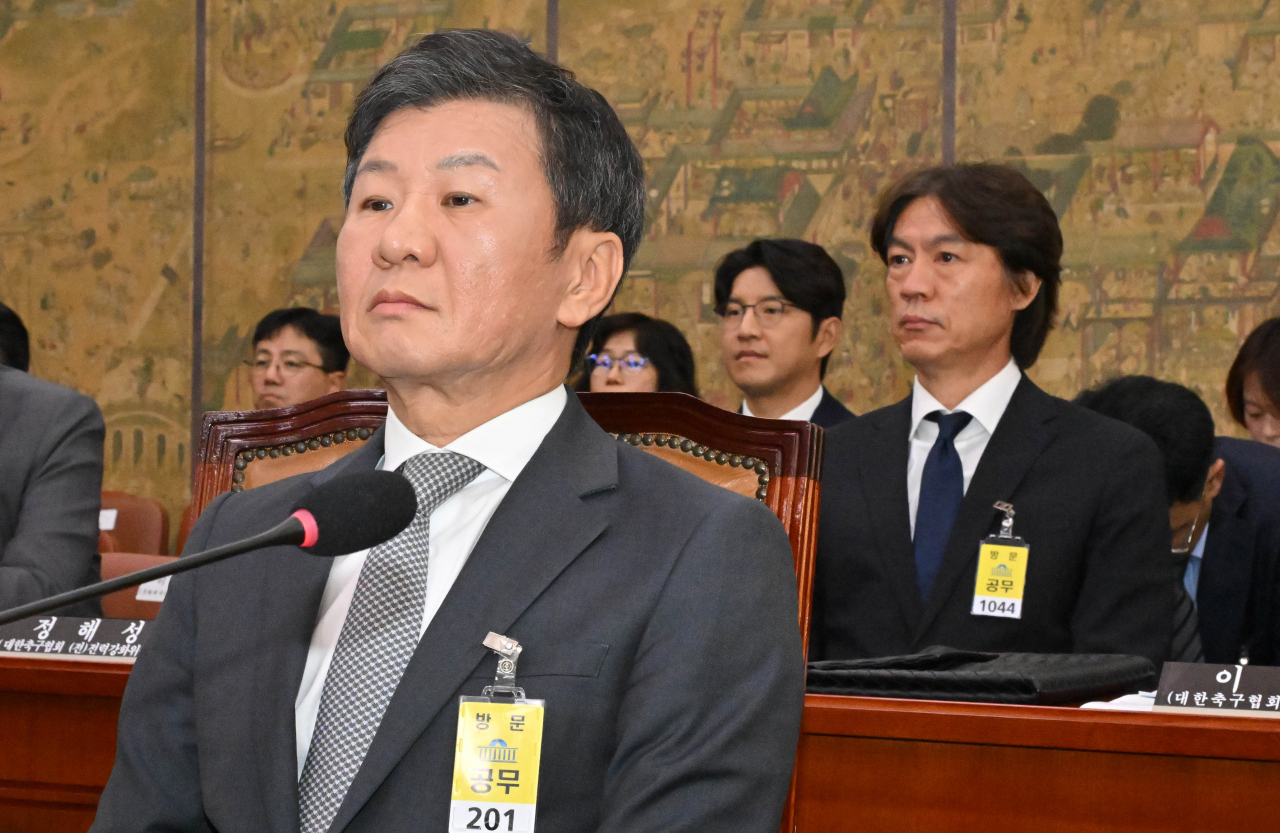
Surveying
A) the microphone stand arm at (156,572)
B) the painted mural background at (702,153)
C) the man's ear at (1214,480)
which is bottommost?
the man's ear at (1214,480)

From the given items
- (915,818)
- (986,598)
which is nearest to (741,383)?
(986,598)

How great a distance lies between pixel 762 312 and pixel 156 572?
2940 mm

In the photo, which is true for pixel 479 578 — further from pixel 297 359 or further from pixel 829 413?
pixel 297 359

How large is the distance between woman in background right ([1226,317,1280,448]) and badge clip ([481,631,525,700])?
2807 mm

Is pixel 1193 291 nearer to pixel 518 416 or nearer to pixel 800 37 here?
pixel 800 37

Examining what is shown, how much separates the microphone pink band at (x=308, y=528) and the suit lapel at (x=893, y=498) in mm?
1404

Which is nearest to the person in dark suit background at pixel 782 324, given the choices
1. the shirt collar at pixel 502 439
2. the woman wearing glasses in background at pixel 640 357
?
the woman wearing glasses in background at pixel 640 357

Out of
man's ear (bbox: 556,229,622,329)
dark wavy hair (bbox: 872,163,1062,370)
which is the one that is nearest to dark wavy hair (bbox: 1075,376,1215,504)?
dark wavy hair (bbox: 872,163,1062,370)

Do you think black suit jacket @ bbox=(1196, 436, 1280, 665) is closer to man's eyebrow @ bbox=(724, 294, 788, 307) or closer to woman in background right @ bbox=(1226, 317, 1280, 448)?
woman in background right @ bbox=(1226, 317, 1280, 448)

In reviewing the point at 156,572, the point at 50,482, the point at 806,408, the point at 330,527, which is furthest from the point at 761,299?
the point at 156,572

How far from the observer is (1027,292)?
269 cm

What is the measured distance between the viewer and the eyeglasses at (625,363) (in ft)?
13.0

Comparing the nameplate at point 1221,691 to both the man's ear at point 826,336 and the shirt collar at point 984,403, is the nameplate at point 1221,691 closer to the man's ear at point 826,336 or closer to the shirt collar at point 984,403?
the shirt collar at point 984,403

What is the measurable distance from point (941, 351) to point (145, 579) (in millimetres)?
1871
